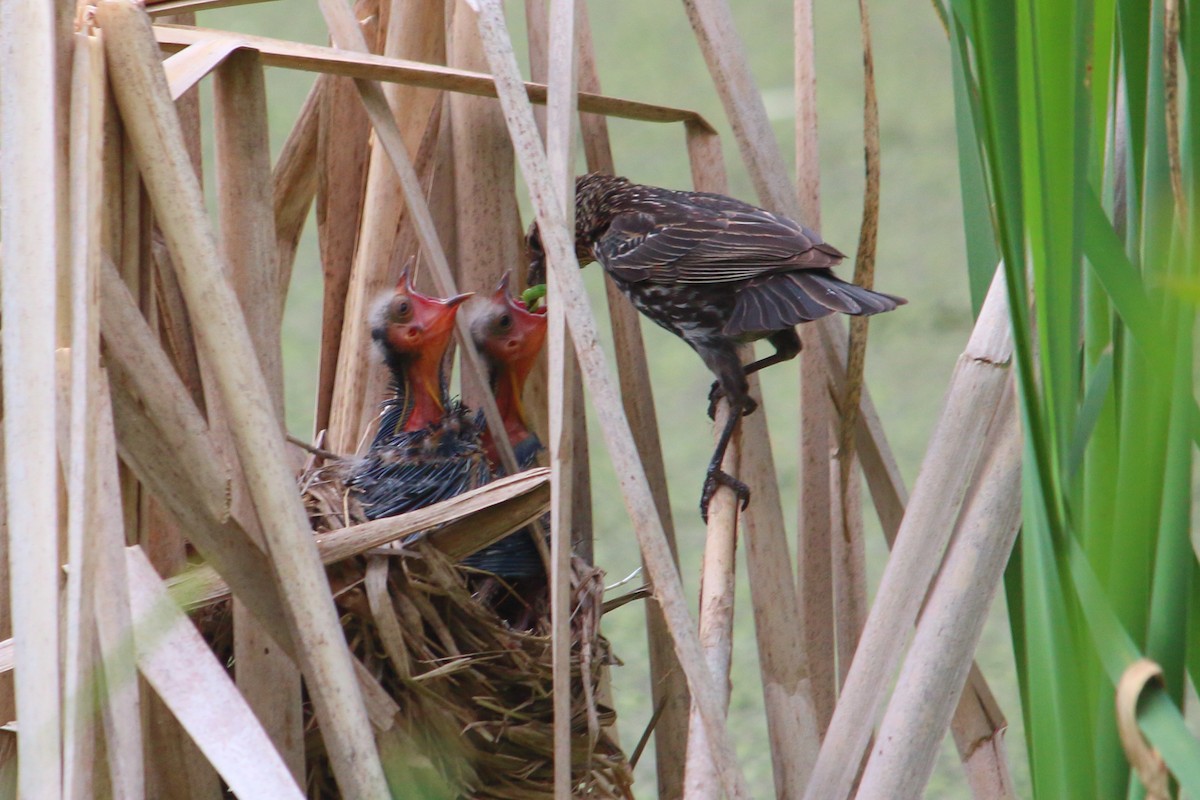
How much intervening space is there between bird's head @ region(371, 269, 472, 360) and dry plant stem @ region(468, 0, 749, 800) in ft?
1.62

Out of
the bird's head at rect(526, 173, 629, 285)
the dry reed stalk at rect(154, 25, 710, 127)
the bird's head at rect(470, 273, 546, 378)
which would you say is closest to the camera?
the dry reed stalk at rect(154, 25, 710, 127)

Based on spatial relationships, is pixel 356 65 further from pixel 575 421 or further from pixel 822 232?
pixel 822 232

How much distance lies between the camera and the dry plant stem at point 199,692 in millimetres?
742

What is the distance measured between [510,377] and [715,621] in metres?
0.69

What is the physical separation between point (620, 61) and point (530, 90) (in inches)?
88.5

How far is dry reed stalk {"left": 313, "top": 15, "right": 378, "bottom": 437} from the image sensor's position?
1.35 meters

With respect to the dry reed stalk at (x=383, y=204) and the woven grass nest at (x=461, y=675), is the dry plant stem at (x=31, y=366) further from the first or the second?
the dry reed stalk at (x=383, y=204)

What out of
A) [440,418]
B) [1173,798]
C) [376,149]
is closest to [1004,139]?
[1173,798]

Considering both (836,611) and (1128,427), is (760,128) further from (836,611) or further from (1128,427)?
(1128,427)

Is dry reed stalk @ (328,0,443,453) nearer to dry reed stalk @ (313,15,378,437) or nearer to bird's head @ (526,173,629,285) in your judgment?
dry reed stalk @ (313,15,378,437)

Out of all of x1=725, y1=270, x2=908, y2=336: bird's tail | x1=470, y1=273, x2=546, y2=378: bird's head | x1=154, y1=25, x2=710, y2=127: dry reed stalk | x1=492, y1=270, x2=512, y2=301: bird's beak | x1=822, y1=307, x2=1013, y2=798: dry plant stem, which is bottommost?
x1=822, y1=307, x2=1013, y2=798: dry plant stem

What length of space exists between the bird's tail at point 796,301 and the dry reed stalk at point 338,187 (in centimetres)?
44

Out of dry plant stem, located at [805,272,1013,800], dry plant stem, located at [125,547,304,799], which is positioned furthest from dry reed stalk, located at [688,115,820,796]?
dry plant stem, located at [125,547,304,799]

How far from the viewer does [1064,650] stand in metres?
0.59
